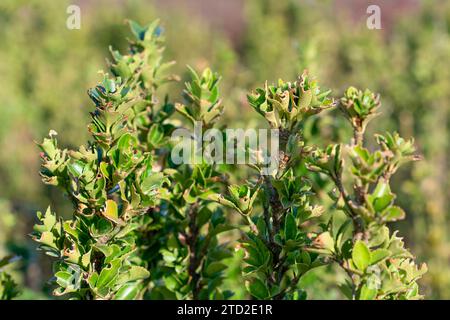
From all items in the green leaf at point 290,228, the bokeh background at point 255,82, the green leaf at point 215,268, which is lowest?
the green leaf at point 215,268

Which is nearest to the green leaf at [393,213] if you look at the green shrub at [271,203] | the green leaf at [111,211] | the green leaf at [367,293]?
the green shrub at [271,203]

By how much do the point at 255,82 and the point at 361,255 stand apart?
15.2ft

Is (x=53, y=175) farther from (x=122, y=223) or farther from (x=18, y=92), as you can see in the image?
(x=18, y=92)

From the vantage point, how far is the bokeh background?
3993 mm

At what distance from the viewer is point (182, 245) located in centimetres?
194

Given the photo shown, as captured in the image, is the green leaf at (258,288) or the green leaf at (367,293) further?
the green leaf at (258,288)

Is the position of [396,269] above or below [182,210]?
below

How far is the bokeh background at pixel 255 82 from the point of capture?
3.99 metres

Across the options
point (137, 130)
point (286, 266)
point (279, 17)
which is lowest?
point (286, 266)

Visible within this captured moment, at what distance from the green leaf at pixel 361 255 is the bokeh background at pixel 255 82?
84 cm

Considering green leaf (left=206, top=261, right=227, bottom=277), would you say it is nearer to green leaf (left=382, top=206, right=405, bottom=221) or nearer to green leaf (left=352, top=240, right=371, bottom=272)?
green leaf (left=352, top=240, right=371, bottom=272)

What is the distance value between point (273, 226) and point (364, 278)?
29cm

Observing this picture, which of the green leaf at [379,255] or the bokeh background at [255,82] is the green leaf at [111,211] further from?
the green leaf at [379,255]
